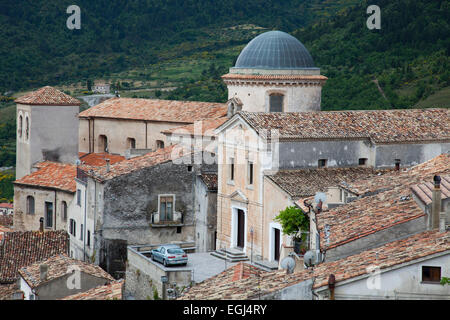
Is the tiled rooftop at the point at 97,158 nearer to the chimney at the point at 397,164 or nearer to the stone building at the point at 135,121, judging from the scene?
the stone building at the point at 135,121

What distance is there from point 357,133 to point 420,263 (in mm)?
17530

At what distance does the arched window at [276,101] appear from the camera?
138 feet

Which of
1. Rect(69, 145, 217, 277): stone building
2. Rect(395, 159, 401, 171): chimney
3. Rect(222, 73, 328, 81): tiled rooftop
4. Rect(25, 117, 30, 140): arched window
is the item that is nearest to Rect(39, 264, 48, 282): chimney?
Rect(69, 145, 217, 277): stone building

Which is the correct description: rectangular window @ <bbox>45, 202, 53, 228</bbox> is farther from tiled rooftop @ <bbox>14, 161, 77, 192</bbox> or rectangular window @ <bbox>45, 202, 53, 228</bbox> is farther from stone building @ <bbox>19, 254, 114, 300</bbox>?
stone building @ <bbox>19, 254, 114, 300</bbox>

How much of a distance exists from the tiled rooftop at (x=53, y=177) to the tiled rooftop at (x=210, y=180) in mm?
7254

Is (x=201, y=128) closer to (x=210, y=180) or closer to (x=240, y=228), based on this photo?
(x=210, y=180)

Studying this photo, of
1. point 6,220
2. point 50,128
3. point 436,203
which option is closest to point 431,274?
point 436,203

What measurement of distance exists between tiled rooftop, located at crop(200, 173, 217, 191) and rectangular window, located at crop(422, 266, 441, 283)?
1917cm

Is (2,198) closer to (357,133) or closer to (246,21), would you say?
(357,133)

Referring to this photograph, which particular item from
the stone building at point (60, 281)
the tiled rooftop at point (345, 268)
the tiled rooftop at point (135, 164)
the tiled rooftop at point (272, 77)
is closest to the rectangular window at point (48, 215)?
the tiled rooftop at point (135, 164)

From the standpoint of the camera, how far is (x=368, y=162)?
3584 cm

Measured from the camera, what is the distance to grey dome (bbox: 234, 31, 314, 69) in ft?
139

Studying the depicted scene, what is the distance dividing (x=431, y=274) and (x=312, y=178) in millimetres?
15080
